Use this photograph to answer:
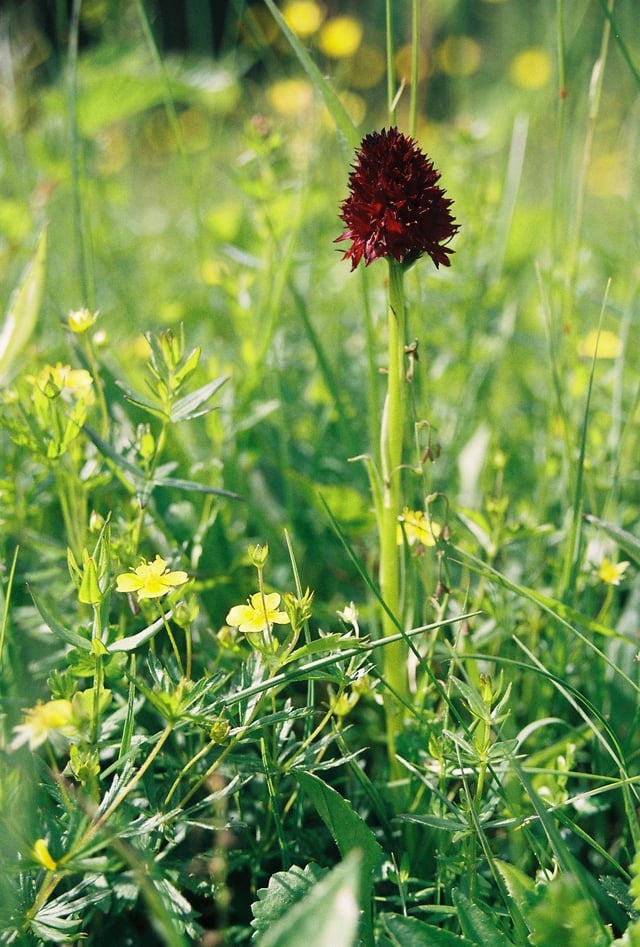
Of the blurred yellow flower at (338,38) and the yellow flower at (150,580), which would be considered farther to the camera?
the blurred yellow flower at (338,38)

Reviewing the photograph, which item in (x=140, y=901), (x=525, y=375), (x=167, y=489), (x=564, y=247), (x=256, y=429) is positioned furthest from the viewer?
(x=525, y=375)

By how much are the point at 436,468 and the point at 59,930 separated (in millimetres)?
796

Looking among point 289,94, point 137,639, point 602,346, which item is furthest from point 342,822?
point 289,94

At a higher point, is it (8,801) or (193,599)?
(193,599)

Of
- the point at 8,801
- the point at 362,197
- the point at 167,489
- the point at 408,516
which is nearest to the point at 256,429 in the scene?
the point at 167,489

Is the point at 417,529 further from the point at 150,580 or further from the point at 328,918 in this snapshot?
the point at 328,918

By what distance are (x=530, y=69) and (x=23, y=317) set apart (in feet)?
9.36

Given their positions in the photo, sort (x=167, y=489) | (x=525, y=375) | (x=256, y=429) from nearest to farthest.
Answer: (x=167, y=489) < (x=256, y=429) < (x=525, y=375)

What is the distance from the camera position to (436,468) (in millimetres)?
1224

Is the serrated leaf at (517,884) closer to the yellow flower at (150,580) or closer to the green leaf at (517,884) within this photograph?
the green leaf at (517,884)

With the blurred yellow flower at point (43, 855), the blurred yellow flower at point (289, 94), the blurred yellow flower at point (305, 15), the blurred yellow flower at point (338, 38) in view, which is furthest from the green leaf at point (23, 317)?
the blurred yellow flower at point (338, 38)

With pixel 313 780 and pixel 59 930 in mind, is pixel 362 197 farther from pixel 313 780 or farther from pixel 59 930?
pixel 59 930

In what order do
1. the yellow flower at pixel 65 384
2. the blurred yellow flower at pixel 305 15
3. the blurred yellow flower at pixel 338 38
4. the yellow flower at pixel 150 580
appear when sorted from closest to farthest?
the yellow flower at pixel 150 580
the yellow flower at pixel 65 384
the blurred yellow flower at pixel 305 15
the blurred yellow flower at pixel 338 38

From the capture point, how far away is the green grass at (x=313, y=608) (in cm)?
59
